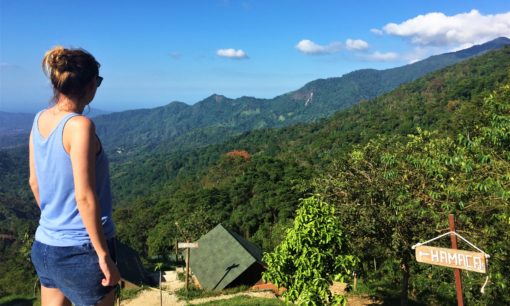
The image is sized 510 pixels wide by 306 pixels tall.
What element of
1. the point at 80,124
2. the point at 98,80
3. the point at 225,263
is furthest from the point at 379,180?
the point at 225,263

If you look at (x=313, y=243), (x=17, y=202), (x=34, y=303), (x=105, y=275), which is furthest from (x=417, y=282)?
(x=17, y=202)

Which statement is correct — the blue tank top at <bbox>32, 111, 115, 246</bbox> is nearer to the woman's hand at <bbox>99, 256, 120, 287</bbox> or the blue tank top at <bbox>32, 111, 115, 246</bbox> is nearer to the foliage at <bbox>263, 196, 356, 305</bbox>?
the woman's hand at <bbox>99, 256, 120, 287</bbox>

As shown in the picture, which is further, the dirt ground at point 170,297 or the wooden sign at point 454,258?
the dirt ground at point 170,297

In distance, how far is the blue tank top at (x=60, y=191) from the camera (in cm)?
211

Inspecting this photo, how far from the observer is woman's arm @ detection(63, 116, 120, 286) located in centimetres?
201

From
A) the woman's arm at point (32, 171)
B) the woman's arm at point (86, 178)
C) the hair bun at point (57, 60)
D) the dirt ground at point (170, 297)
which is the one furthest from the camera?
the dirt ground at point (170, 297)

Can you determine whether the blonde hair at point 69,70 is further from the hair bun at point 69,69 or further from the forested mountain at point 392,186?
the forested mountain at point 392,186

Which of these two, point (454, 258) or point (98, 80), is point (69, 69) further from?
point (454, 258)

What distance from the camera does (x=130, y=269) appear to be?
2084 centimetres

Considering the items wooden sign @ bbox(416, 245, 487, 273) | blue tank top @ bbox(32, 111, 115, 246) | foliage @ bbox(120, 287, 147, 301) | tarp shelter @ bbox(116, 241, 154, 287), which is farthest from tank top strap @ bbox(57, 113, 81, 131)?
tarp shelter @ bbox(116, 241, 154, 287)

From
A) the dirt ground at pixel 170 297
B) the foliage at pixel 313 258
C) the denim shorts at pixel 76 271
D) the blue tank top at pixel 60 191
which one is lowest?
the dirt ground at pixel 170 297

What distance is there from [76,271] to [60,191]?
1.50 ft

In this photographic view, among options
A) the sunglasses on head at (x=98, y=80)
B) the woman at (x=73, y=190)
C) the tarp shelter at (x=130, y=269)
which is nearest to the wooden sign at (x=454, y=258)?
the woman at (x=73, y=190)

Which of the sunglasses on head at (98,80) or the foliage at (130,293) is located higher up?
the sunglasses on head at (98,80)
